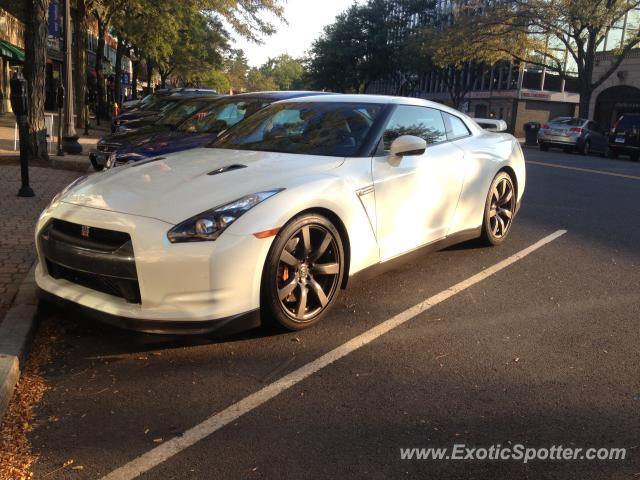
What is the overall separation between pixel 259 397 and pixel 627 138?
24089 mm

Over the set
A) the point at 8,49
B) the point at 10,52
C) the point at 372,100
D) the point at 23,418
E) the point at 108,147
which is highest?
the point at 8,49

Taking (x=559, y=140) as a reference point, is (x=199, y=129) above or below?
above

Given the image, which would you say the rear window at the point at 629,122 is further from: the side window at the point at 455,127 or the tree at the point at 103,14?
A: the side window at the point at 455,127

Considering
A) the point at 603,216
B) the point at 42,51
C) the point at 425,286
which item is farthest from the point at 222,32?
the point at 425,286

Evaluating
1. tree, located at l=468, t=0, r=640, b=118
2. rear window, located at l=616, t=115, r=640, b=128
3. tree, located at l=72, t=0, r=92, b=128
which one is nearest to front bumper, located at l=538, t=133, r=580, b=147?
rear window, located at l=616, t=115, r=640, b=128

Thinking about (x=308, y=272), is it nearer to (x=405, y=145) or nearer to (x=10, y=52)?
(x=405, y=145)

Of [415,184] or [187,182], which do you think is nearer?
[187,182]

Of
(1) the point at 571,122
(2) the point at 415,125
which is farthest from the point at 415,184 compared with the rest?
(1) the point at 571,122

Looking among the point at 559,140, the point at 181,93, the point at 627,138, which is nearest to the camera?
the point at 181,93

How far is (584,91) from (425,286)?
99.1 ft

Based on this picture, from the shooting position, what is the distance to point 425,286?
488 centimetres

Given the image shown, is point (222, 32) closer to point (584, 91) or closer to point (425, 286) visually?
point (584, 91)

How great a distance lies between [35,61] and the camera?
34.9ft

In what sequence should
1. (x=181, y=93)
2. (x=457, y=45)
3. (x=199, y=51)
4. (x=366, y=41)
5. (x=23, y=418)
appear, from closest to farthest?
(x=23, y=418) < (x=181, y=93) < (x=457, y=45) < (x=199, y=51) < (x=366, y=41)
